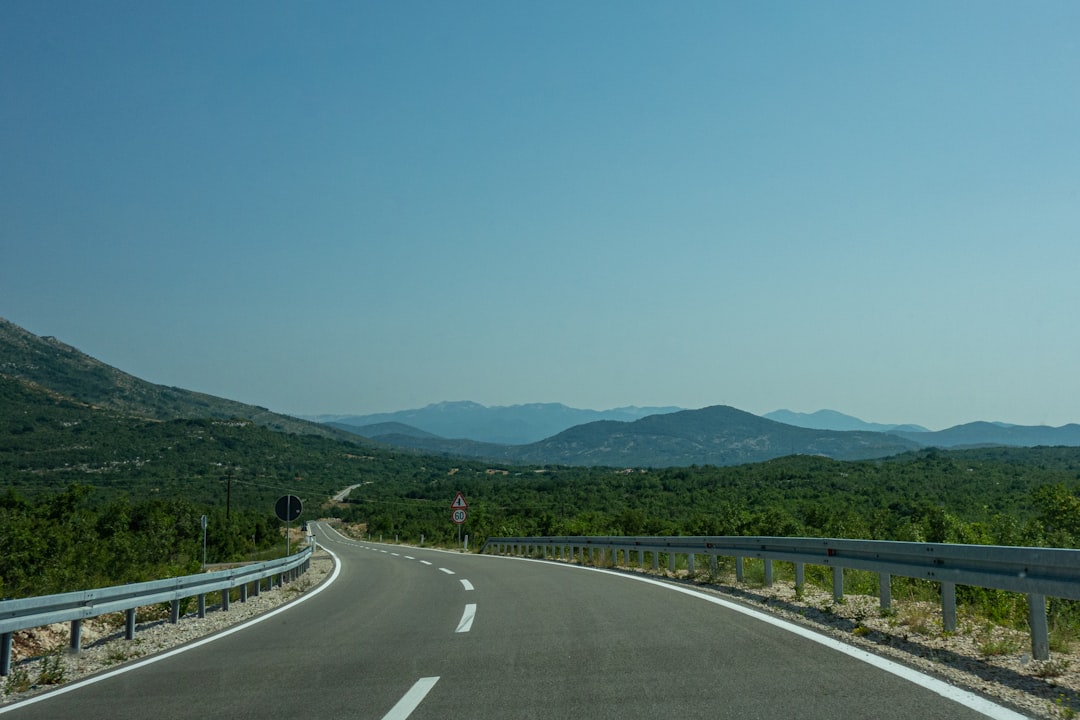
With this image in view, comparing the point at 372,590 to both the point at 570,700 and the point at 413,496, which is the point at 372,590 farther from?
the point at 413,496

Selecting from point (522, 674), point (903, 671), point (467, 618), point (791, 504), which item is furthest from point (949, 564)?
point (791, 504)

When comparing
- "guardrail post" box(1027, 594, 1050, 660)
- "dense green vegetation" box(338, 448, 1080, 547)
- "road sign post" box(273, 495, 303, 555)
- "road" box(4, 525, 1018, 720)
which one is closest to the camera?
"road" box(4, 525, 1018, 720)

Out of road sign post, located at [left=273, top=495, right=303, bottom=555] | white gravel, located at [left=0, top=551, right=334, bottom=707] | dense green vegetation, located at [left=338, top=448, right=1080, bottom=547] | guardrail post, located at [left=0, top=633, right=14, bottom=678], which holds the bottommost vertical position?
dense green vegetation, located at [left=338, top=448, right=1080, bottom=547]

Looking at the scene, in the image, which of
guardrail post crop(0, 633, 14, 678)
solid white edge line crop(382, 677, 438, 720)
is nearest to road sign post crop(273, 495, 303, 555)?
guardrail post crop(0, 633, 14, 678)

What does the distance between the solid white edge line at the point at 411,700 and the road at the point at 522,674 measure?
21 mm

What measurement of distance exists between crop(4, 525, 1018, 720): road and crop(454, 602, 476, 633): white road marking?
0.23 feet

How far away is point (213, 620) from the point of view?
41.7ft

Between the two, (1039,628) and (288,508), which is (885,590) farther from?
(288,508)

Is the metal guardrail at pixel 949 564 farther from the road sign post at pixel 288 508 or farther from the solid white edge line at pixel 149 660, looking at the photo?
the road sign post at pixel 288 508

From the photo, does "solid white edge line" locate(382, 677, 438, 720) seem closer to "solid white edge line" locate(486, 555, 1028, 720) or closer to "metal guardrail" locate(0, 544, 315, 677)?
"solid white edge line" locate(486, 555, 1028, 720)

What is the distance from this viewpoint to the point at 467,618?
10.9 meters

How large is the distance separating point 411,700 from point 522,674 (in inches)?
46.0

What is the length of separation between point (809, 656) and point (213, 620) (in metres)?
9.51

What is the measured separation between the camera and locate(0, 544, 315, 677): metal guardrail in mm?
8148
